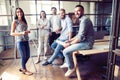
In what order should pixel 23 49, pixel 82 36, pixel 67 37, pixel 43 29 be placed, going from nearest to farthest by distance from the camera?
pixel 82 36, pixel 23 49, pixel 67 37, pixel 43 29

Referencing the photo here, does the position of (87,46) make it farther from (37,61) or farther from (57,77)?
(37,61)

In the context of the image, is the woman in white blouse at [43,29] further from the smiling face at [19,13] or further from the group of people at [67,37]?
the smiling face at [19,13]

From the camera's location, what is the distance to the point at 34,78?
273cm

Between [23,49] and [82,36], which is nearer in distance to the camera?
[82,36]

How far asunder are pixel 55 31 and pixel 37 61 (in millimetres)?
839

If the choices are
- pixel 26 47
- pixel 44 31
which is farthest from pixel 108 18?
pixel 26 47

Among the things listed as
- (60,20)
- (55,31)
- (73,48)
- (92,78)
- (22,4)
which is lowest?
(92,78)

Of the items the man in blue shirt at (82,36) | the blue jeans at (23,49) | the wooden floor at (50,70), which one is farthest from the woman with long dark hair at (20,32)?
the man in blue shirt at (82,36)

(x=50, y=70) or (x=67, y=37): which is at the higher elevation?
(x=67, y=37)

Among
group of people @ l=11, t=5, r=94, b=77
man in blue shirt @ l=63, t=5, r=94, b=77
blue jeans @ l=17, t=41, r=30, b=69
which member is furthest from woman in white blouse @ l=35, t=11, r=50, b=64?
man in blue shirt @ l=63, t=5, r=94, b=77

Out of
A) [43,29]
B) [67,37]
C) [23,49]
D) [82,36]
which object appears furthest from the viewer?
[43,29]

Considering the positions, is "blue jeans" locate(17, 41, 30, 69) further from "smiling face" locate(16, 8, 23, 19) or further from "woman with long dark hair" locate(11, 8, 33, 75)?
"smiling face" locate(16, 8, 23, 19)

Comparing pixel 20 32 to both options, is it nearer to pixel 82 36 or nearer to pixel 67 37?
pixel 67 37

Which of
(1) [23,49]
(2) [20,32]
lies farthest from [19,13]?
(1) [23,49]
